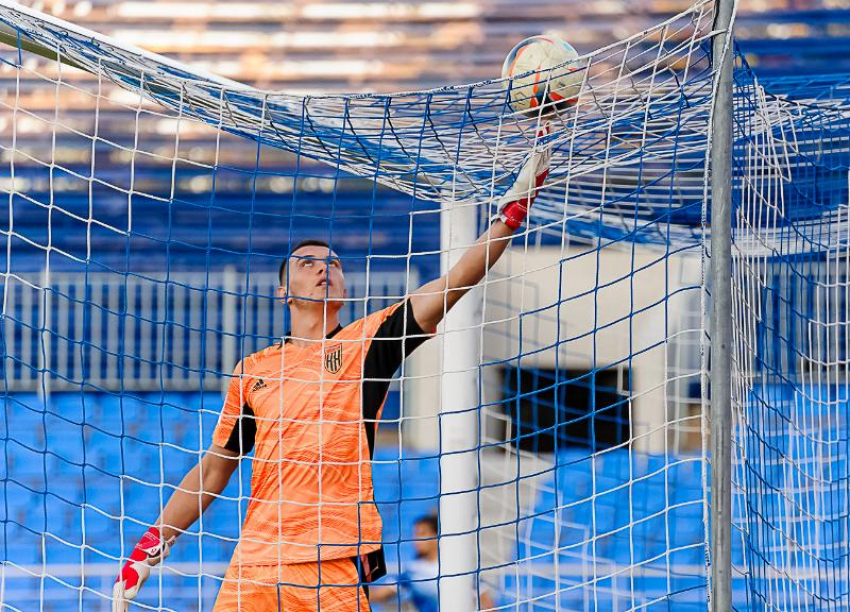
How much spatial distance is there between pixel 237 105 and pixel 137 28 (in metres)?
5.01

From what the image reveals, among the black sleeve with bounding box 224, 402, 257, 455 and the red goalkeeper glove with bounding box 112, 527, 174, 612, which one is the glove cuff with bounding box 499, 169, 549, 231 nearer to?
the black sleeve with bounding box 224, 402, 257, 455

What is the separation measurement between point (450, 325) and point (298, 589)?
992 millimetres

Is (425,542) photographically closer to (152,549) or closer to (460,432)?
(460,432)

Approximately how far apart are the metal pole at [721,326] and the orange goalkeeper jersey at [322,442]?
34.5 inches

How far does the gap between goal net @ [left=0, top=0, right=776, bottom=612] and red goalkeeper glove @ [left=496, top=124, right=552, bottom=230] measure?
10 cm

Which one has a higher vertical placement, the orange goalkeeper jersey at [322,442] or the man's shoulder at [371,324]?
the man's shoulder at [371,324]

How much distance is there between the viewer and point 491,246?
9.27 feet

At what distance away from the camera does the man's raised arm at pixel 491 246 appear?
2.81m

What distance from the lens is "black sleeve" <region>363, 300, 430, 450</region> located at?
115 inches

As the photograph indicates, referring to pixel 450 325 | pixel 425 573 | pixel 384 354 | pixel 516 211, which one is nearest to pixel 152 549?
pixel 384 354

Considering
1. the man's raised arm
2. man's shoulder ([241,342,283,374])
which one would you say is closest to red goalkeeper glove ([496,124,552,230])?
the man's raised arm

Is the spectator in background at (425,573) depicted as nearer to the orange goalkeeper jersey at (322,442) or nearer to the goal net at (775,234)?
the goal net at (775,234)

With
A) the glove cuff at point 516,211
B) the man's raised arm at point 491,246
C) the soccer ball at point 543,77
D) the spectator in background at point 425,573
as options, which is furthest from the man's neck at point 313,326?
the spectator in background at point 425,573

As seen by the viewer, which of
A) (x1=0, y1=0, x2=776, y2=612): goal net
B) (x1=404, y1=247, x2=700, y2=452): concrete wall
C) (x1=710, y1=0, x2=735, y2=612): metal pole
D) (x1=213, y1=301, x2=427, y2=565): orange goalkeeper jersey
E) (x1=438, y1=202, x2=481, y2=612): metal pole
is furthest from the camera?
(x1=404, y1=247, x2=700, y2=452): concrete wall
